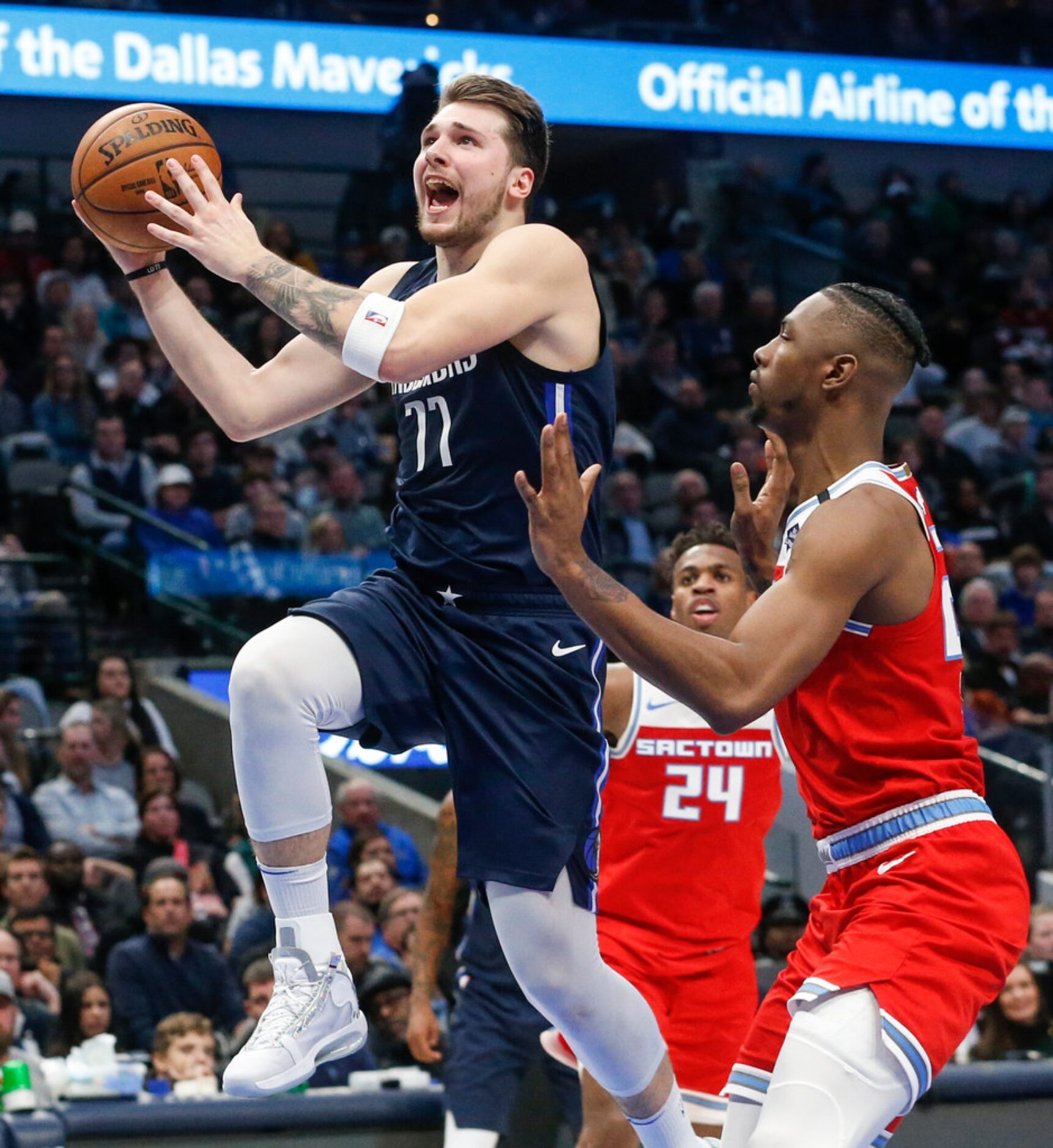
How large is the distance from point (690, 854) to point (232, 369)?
2.27 meters

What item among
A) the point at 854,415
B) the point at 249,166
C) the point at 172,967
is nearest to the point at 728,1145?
the point at 854,415

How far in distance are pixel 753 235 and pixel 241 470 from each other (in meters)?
7.20

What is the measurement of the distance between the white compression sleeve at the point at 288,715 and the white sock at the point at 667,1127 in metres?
1.09

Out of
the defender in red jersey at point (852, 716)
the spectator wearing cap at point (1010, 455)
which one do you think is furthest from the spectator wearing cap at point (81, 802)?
the spectator wearing cap at point (1010, 455)

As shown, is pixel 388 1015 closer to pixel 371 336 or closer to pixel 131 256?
pixel 131 256

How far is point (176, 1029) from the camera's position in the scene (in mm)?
6770

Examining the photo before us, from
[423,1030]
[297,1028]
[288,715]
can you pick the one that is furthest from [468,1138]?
[288,715]

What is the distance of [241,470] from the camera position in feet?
38.2

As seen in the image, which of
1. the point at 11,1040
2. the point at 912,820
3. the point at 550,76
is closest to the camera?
the point at 912,820

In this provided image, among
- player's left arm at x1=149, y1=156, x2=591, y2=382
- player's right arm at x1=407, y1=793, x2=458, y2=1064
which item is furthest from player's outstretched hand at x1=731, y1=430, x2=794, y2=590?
player's right arm at x1=407, y1=793, x2=458, y2=1064

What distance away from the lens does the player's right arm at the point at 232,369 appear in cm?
394

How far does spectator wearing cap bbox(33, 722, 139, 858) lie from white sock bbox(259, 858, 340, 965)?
18.1 feet

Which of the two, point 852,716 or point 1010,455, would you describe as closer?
point 852,716

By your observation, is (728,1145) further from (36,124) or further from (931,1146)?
(36,124)
